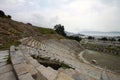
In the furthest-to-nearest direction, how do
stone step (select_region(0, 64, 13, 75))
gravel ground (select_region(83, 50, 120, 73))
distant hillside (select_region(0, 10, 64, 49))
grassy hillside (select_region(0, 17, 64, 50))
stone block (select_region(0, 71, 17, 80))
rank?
gravel ground (select_region(83, 50, 120, 73)) < distant hillside (select_region(0, 10, 64, 49)) < grassy hillside (select_region(0, 17, 64, 50)) < stone step (select_region(0, 64, 13, 75)) < stone block (select_region(0, 71, 17, 80))

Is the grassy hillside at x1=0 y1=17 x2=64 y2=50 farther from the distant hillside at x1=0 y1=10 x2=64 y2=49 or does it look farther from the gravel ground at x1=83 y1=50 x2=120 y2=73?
the gravel ground at x1=83 y1=50 x2=120 y2=73

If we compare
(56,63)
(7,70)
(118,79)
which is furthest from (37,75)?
(118,79)

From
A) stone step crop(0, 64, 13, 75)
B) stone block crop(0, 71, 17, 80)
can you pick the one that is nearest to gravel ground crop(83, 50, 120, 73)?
stone step crop(0, 64, 13, 75)

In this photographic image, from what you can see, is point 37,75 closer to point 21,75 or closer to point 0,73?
point 21,75

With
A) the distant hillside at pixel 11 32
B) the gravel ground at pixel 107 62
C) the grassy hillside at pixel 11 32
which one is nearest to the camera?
the grassy hillside at pixel 11 32

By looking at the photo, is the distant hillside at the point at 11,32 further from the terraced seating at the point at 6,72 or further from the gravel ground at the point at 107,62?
the gravel ground at the point at 107,62

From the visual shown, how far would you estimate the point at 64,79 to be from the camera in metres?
4.37

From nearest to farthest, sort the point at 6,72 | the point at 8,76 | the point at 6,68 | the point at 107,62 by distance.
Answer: the point at 8,76 < the point at 6,72 < the point at 6,68 < the point at 107,62

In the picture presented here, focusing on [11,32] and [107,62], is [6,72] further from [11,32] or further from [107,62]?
[107,62]

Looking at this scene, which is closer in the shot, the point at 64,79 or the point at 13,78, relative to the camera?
the point at 13,78

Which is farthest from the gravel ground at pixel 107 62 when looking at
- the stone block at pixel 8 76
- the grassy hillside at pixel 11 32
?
the stone block at pixel 8 76

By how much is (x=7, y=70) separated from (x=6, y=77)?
0.52 metres

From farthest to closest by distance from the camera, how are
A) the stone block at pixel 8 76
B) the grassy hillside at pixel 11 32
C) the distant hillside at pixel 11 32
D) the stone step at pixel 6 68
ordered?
the distant hillside at pixel 11 32 < the grassy hillside at pixel 11 32 < the stone step at pixel 6 68 < the stone block at pixel 8 76

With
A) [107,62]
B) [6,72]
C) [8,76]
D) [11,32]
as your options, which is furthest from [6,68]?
[107,62]
